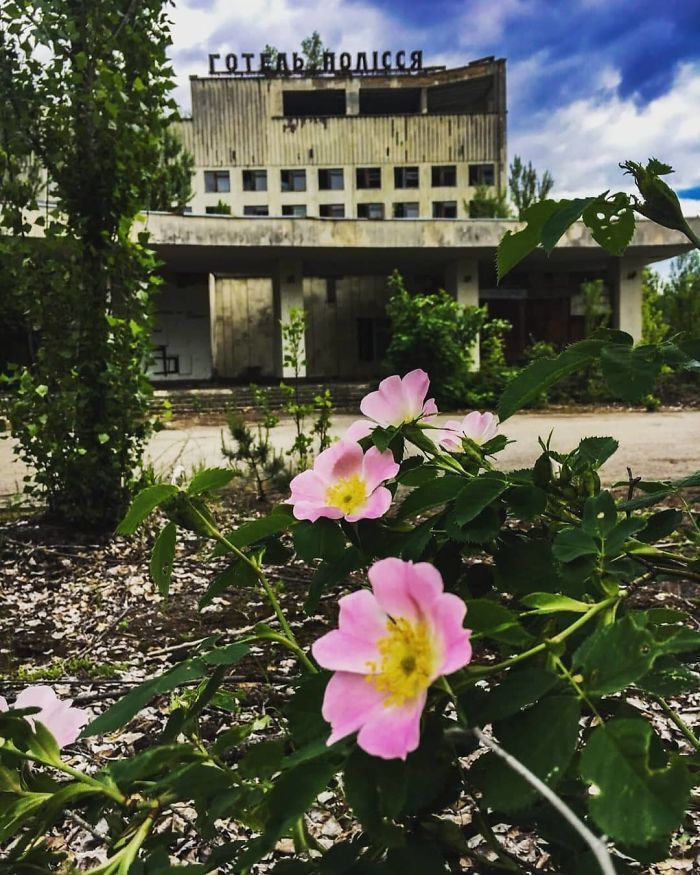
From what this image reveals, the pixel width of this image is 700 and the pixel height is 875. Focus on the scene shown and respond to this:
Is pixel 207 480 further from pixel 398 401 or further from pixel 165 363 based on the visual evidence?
pixel 165 363

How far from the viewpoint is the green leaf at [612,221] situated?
2.44 feet

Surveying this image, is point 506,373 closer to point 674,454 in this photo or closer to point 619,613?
point 674,454

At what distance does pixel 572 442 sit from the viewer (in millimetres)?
7477

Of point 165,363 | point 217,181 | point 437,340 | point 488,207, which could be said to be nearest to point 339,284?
point 165,363

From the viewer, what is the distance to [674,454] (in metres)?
6.42

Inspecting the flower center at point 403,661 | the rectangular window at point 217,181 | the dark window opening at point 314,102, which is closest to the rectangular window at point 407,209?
the dark window opening at point 314,102

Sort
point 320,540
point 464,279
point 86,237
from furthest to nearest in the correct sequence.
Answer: point 464,279 → point 86,237 → point 320,540

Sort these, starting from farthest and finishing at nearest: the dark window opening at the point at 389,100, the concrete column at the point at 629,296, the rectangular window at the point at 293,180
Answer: the dark window opening at the point at 389,100, the rectangular window at the point at 293,180, the concrete column at the point at 629,296

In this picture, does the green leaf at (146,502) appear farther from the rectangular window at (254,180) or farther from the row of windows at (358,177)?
the rectangular window at (254,180)

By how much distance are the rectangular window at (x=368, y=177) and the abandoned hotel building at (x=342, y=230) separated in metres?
0.04

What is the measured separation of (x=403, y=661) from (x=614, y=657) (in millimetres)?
126

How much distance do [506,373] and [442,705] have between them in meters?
12.9

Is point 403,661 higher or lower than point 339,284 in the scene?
lower

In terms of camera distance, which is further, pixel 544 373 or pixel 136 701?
pixel 544 373
